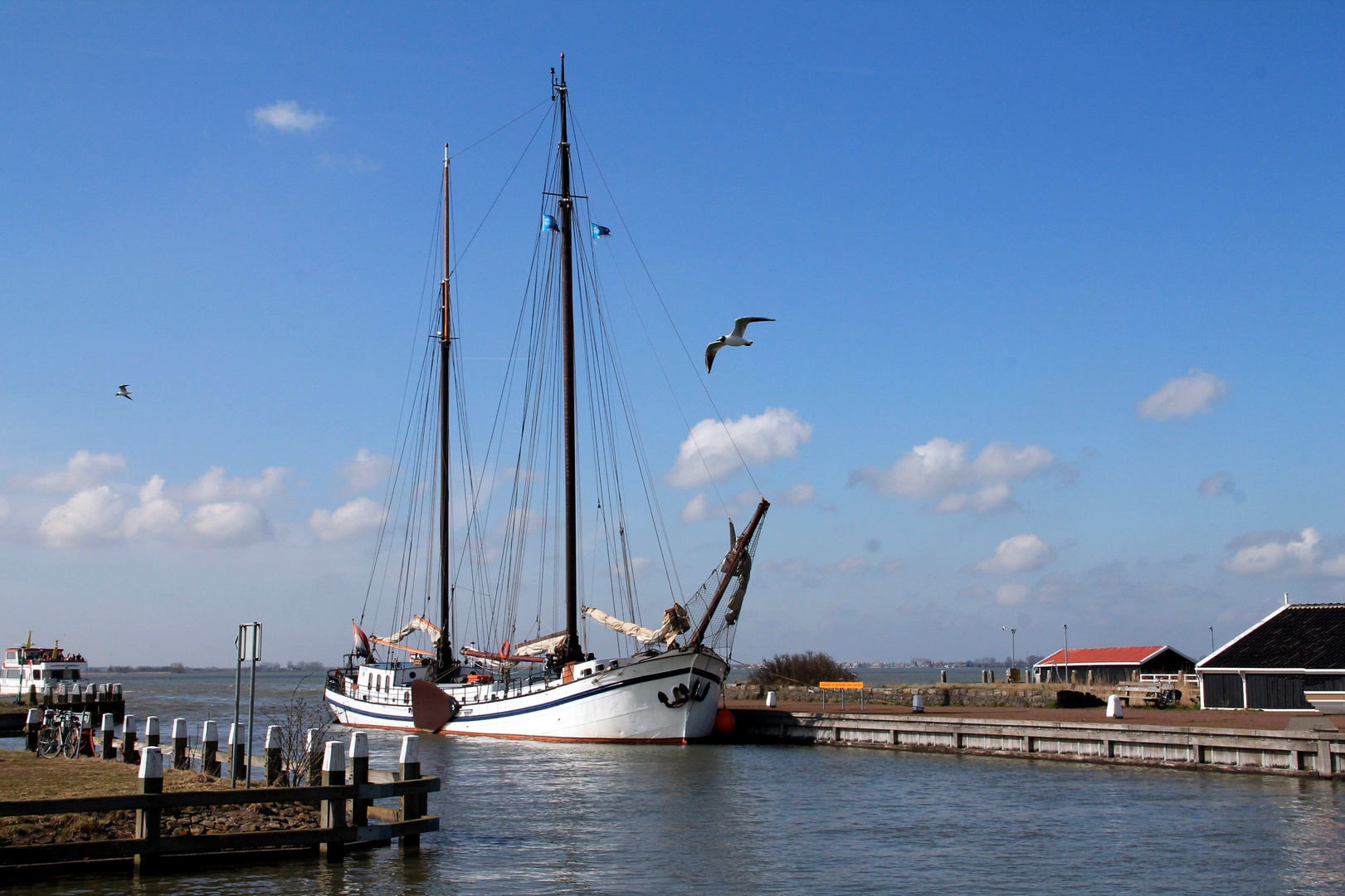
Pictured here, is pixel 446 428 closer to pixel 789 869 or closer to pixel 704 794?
pixel 704 794

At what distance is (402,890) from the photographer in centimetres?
1612

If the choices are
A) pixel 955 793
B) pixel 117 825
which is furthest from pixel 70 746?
pixel 955 793

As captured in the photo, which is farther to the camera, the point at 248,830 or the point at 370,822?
the point at 370,822

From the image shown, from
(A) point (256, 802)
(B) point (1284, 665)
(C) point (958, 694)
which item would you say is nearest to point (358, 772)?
(A) point (256, 802)

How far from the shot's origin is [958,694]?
195 feet

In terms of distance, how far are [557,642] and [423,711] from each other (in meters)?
9.71

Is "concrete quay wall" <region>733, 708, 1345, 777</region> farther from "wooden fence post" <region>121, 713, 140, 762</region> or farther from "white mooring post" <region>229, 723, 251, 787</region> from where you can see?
"wooden fence post" <region>121, 713, 140, 762</region>

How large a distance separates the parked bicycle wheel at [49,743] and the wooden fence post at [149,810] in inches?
496

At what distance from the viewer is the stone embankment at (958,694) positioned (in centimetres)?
5597

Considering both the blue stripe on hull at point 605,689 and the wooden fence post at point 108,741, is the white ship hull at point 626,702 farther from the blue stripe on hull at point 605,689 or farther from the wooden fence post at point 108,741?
the wooden fence post at point 108,741

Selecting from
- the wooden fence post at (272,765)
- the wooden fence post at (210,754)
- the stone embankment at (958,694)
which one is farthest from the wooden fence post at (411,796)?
the stone embankment at (958,694)

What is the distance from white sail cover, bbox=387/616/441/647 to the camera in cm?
6006

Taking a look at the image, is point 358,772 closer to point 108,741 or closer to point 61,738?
point 108,741

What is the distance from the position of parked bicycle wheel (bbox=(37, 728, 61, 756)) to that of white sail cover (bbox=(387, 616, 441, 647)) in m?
32.9
